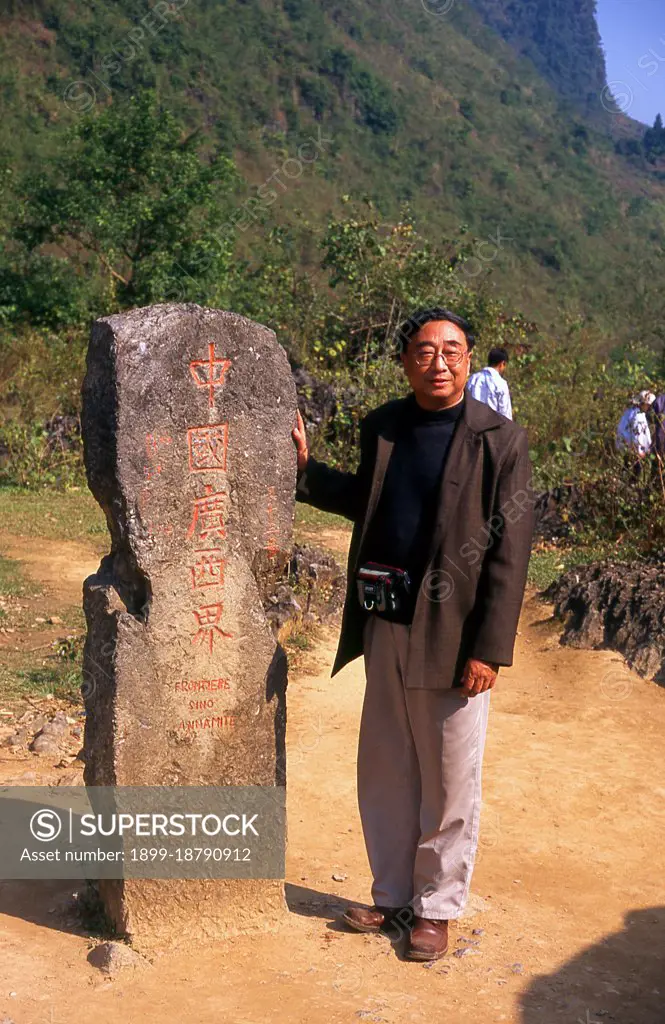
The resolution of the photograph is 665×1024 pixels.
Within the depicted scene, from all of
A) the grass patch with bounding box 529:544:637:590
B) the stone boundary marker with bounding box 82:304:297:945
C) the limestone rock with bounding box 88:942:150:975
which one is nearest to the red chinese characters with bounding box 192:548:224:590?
the stone boundary marker with bounding box 82:304:297:945

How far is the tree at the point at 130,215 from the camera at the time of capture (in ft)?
47.1

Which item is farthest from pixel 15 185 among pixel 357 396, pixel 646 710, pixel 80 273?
pixel 646 710

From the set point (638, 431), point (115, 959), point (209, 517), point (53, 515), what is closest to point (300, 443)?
point (209, 517)

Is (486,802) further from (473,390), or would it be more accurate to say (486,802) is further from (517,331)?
(517,331)

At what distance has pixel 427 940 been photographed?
322 centimetres

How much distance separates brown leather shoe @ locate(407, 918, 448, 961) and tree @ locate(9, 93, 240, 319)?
11660mm

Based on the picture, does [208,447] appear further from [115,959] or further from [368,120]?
[368,120]

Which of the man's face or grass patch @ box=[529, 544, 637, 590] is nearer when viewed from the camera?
the man's face

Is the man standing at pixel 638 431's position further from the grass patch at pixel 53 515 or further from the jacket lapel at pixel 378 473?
the jacket lapel at pixel 378 473

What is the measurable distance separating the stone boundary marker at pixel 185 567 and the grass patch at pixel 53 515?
516 cm

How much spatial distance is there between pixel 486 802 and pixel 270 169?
27.9 m

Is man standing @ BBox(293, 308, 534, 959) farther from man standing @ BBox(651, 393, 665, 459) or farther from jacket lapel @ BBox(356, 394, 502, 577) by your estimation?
man standing @ BBox(651, 393, 665, 459)

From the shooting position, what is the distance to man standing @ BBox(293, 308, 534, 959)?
3.10 m

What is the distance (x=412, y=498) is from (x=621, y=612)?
3752 mm
